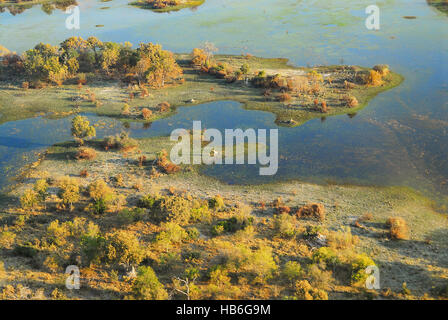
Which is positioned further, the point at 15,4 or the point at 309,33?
the point at 15,4

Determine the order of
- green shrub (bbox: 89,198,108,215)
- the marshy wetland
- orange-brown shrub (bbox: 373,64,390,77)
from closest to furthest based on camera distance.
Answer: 1. the marshy wetland
2. green shrub (bbox: 89,198,108,215)
3. orange-brown shrub (bbox: 373,64,390,77)

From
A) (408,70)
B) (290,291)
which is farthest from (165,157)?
(408,70)

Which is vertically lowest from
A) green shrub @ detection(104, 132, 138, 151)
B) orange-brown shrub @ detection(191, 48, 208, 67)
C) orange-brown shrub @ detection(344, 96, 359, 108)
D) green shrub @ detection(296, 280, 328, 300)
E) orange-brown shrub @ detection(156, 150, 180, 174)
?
green shrub @ detection(296, 280, 328, 300)

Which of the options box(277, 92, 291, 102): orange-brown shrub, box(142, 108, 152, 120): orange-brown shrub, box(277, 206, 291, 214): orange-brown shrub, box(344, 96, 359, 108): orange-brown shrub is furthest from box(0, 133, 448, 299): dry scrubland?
box(277, 92, 291, 102): orange-brown shrub

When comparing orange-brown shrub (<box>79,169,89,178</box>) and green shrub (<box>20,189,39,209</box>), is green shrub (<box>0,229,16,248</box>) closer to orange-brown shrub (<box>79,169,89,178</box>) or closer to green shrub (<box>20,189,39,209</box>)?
green shrub (<box>20,189,39,209</box>)

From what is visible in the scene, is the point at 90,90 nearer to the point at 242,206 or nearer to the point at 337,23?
the point at 242,206

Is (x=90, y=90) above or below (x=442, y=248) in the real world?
above
